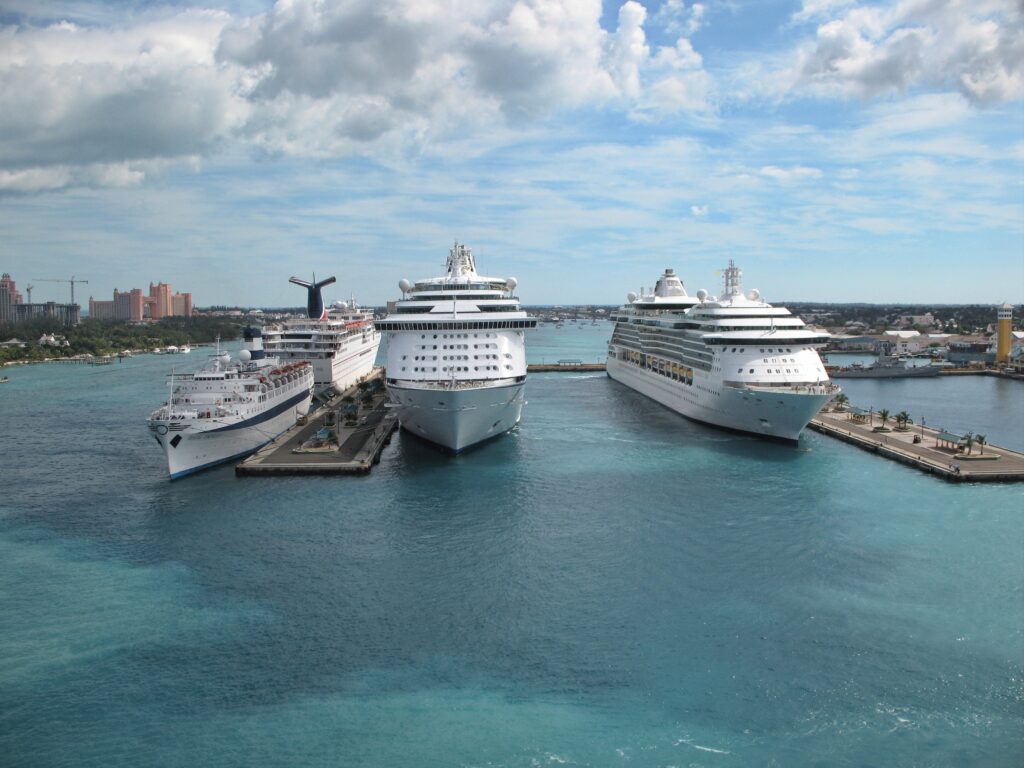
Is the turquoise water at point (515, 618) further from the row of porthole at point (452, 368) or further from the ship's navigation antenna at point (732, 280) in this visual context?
the ship's navigation antenna at point (732, 280)

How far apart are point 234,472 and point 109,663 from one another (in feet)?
59.0

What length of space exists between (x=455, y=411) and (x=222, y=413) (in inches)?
440

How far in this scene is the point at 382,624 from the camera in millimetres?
18750

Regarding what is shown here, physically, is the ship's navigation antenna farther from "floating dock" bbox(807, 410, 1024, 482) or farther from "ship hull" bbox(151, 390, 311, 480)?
"ship hull" bbox(151, 390, 311, 480)

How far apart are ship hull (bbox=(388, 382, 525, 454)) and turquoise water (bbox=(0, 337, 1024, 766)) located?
83.9 inches

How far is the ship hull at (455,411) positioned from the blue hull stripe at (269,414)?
678cm

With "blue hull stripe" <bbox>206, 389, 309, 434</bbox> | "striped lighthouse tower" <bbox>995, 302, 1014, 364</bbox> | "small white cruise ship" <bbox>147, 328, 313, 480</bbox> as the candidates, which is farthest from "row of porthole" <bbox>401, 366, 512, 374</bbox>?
"striped lighthouse tower" <bbox>995, 302, 1014, 364</bbox>

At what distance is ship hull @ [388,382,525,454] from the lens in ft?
111

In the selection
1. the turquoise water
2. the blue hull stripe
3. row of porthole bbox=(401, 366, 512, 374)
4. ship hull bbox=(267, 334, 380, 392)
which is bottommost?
the turquoise water

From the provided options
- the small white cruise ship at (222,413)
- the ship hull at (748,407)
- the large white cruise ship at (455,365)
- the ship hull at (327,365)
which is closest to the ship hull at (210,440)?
the small white cruise ship at (222,413)

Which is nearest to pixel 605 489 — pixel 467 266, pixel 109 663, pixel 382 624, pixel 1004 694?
pixel 382 624

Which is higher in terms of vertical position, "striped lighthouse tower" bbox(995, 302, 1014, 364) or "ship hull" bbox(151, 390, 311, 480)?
"striped lighthouse tower" bbox(995, 302, 1014, 364)

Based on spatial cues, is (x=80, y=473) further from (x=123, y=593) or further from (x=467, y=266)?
(x=467, y=266)

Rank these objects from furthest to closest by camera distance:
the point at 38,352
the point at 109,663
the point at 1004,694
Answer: the point at 38,352, the point at 109,663, the point at 1004,694
